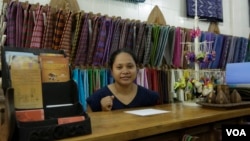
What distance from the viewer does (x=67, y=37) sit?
7.64ft

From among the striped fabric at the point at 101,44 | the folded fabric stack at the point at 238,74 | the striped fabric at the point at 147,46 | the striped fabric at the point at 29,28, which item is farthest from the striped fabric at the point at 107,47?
the folded fabric stack at the point at 238,74

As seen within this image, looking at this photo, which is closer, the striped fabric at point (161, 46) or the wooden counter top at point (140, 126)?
the wooden counter top at point (140, 126)

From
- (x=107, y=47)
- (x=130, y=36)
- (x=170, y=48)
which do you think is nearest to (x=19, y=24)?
(x=107, y=47)

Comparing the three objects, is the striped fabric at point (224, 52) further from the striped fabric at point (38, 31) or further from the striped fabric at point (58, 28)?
the striped fabric at point (38, 31)

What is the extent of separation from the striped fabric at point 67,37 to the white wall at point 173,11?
36 centimetres

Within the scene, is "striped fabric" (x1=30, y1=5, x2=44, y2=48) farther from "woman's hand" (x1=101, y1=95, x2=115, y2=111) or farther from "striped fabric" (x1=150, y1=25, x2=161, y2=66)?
"striped fabric" (x1=150, y1=25, x2=161, y2=66)

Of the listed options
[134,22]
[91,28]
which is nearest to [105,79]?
→ [91,28]

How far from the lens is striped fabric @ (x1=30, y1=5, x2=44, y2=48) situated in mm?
2172

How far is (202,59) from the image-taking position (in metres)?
1.99

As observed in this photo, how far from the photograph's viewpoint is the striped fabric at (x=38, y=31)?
2.17 metres

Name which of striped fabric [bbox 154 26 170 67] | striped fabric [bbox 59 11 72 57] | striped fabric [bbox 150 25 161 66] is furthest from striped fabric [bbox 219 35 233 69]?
striped fabric [bbox 59 11 72 57]

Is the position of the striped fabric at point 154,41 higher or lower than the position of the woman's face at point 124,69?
higher

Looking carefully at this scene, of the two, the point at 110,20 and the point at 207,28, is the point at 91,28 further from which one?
the point at 207,28

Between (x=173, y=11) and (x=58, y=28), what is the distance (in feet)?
5.95
